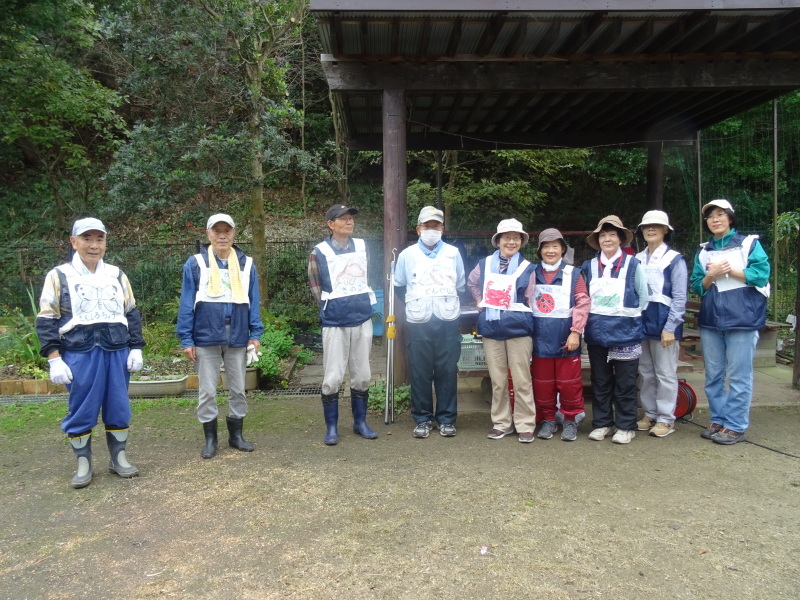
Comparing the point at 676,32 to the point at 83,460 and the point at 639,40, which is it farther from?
the point at 83,460

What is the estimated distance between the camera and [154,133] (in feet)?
26.9

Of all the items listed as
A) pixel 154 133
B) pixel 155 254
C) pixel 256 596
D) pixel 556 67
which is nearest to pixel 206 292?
pixel 256 596

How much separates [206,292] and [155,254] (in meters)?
7.11

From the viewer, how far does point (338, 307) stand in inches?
193

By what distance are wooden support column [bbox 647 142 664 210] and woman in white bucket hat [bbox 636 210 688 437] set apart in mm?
4928

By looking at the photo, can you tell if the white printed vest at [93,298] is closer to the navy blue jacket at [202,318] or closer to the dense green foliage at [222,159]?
the navy blue jacket at [202,318]

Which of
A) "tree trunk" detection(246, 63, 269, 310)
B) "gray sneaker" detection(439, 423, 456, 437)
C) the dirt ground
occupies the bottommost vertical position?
the dirt ground

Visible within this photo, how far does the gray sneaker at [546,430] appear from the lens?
194 inches

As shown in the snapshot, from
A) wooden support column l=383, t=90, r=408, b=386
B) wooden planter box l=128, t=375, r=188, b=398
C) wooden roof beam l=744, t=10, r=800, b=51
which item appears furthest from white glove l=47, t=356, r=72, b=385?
wooden roof beam l=744, t=10, r=800, b=51

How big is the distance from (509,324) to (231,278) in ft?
7.39

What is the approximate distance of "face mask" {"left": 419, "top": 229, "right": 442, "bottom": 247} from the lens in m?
5.02

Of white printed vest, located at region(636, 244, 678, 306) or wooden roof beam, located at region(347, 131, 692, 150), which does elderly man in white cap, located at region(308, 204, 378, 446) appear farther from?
wooden roof beam, located at region(347, 131, 692, 150)

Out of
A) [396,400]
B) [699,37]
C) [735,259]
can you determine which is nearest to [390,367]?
[396,400]

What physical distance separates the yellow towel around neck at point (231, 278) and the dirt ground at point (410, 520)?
1295 mm
